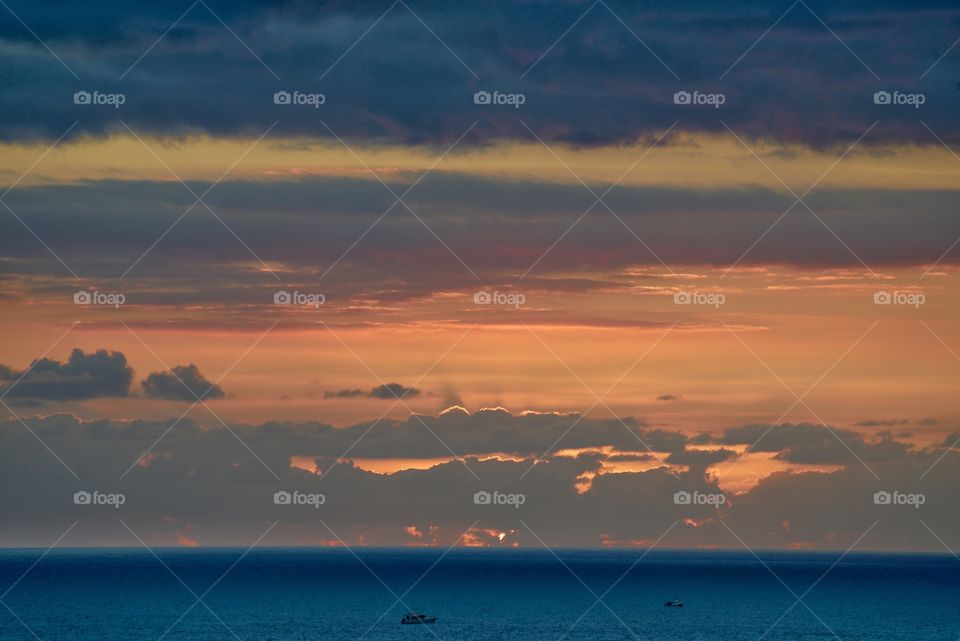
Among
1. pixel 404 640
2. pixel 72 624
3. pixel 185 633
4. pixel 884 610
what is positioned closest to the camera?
pixel 404 640

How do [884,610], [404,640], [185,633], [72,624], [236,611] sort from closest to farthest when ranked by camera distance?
[404,640] < [185,633] < [72,624] < [236,611] < [884,610]

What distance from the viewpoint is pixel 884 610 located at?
624 ft

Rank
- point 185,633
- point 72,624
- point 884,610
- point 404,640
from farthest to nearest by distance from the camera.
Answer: point 884,610, point 72,624, point 185,633, point 404,640

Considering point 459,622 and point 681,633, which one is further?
point 459,622

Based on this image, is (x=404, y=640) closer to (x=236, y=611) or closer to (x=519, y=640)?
(x=519, y=640)

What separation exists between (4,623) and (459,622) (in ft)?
175

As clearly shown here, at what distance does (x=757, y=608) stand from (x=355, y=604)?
59.6 meters

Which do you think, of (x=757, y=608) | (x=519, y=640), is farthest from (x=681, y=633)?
(x=757, y=608)

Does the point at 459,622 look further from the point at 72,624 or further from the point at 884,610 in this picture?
the point at 884,610

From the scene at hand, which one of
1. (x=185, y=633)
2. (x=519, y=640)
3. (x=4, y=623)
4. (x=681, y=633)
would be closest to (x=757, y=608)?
(x=681, y=633)

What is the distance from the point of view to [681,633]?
147125mm

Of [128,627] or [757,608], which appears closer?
[128,627]

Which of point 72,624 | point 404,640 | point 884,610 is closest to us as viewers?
point 404,640

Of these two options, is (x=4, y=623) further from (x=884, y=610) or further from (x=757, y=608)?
(x=884, y=610)
